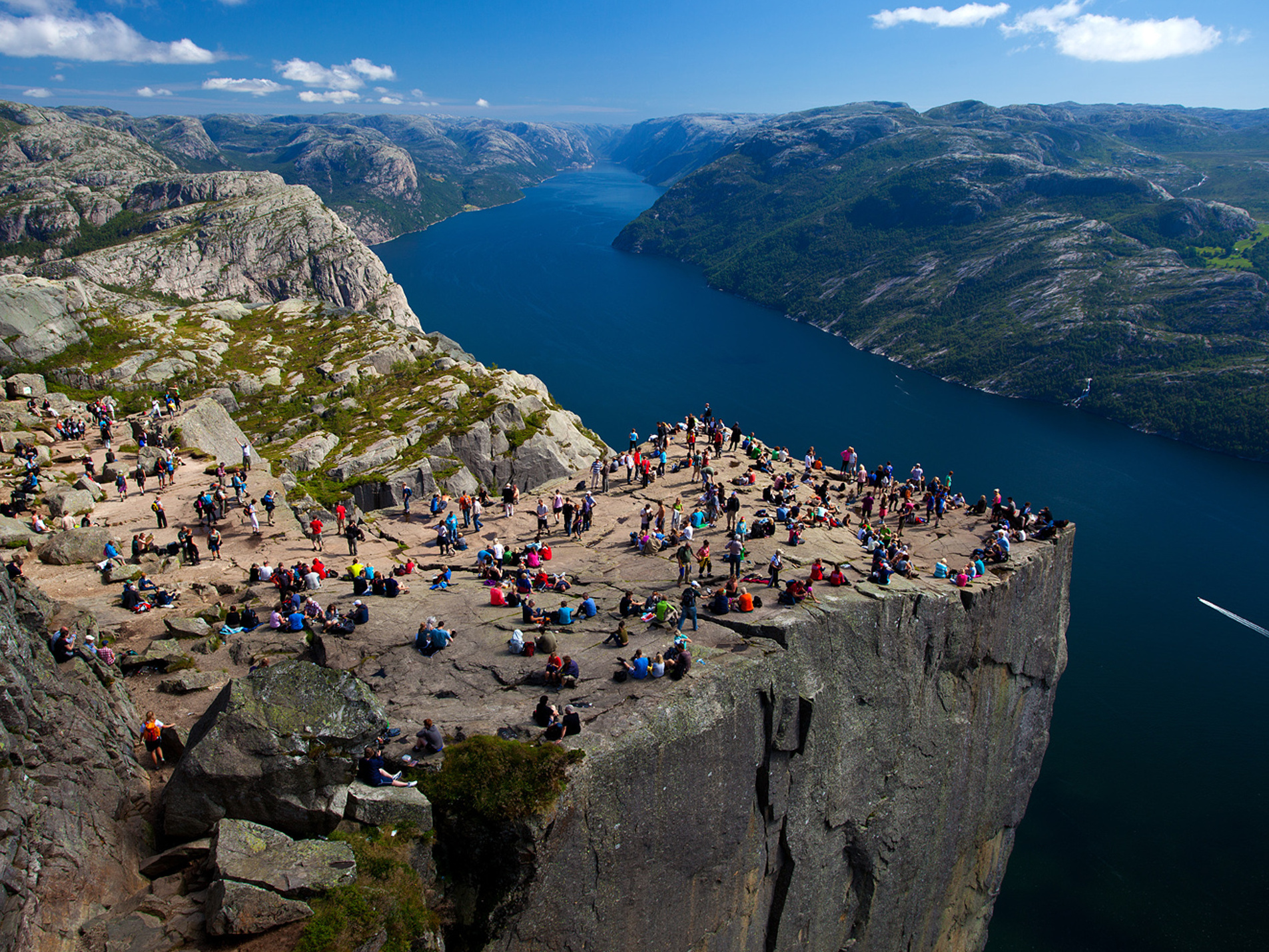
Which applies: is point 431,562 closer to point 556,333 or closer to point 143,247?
point 143,247

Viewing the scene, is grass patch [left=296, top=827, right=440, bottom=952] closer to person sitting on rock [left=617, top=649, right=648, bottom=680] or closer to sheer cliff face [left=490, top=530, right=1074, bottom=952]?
sheer cliff face [left=490, top=530, right=1074, bottom=952]

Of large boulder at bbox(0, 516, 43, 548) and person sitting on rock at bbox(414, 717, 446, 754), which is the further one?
large boulder at bbox(0, 516, 43, 548)

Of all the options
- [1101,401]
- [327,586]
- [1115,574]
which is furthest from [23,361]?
[1101,401]

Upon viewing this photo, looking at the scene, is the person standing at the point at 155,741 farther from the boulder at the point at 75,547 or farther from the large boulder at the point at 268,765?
the boulder at the point at 75,547

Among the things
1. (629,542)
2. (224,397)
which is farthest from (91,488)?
(629,542)

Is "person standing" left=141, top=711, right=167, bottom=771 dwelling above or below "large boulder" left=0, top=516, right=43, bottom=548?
below

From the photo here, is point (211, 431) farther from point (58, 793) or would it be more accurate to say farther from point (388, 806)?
point (388, 806)

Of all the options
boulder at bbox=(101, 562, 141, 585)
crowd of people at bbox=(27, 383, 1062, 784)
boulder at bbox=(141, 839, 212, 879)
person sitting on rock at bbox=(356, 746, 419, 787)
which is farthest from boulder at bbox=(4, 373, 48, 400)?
person sitting on rock at bbox=(356, 746, 419, 787)

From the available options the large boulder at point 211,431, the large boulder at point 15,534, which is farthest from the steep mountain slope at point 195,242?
the large boulder at point 15,534
